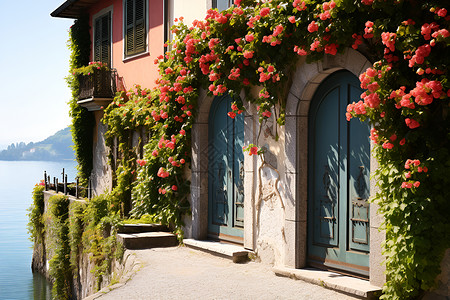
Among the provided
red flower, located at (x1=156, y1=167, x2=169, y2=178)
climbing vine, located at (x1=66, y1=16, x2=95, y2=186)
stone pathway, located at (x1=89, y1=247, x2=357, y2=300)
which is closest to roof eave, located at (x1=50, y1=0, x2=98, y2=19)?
climbing vine, located at (x1=66, y1=16, x2=95, y2=186)

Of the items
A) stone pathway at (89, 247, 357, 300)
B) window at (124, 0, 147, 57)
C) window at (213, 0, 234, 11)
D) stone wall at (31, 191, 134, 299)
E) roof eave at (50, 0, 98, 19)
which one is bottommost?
stone wall at (31, 191, 134, 299)

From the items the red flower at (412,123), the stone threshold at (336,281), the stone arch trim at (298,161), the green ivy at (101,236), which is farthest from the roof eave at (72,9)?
the red flower at (412,123)

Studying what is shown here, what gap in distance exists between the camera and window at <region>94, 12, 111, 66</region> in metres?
15.7

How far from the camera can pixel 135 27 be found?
13.9 m

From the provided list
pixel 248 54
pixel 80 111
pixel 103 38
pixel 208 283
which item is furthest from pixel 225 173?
pixel 80 111

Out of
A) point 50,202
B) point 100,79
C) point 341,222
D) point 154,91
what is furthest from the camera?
point 50,202

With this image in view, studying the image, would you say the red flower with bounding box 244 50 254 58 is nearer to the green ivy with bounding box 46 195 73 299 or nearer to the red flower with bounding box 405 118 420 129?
the red flower with bounding box 405 118 420 129

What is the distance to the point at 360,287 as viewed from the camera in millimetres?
6258

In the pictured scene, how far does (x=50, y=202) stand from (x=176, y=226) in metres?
7.65

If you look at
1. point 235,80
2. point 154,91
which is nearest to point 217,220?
point 235,80

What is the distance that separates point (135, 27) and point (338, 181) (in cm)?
834

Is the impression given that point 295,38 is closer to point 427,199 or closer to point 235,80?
point 235,80

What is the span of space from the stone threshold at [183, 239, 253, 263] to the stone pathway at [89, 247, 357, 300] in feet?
0.40

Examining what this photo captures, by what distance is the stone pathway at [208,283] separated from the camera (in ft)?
21.4
